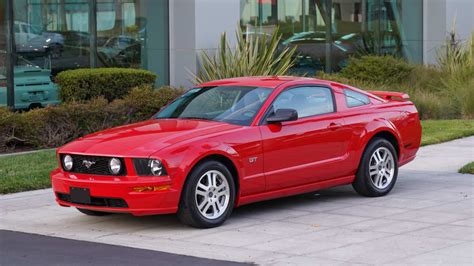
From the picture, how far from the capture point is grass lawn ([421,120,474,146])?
1592cm

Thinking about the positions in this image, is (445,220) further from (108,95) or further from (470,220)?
(108,95)

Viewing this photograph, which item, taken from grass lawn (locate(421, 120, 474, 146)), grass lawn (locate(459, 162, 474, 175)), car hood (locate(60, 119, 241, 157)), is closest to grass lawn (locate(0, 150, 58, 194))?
car hood (locate(60, 119, 241, 157))

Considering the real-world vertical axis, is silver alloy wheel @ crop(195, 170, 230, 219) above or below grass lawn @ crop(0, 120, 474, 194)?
above

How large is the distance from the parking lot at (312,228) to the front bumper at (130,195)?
27 cm

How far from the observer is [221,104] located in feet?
32.1

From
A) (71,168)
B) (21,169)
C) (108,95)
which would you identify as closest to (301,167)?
(71,168)

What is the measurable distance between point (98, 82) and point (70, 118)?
2.21 m

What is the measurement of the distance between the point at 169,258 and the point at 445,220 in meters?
3.06

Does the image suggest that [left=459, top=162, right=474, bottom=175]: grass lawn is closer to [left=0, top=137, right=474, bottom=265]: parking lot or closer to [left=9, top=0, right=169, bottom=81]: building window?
[left=0, top=137, right=474, bottom=265]: parking lot

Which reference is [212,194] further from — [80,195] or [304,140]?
[304,140]

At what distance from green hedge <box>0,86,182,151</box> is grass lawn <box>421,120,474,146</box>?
4.87 meters

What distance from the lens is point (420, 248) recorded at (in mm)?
7852

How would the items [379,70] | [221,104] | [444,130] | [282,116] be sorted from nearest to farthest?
[282,116]
[221,104]
[444,130]
[379,70]

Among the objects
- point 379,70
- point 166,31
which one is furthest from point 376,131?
point 379,70
